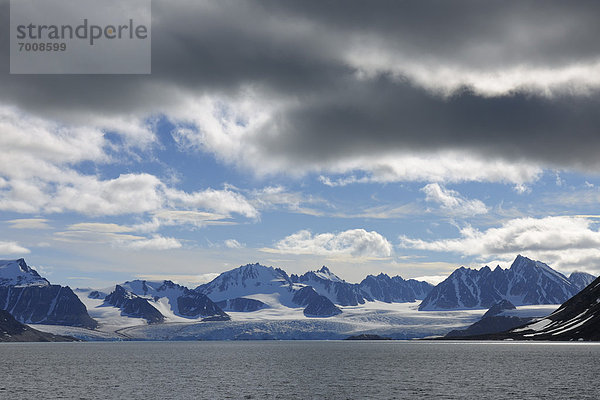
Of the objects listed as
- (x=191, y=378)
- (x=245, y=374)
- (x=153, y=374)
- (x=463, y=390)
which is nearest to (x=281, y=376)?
(x=245, y=374)

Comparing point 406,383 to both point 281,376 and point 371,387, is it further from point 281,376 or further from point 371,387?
point 281,376

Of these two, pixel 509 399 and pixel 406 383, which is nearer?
pixel 509 399

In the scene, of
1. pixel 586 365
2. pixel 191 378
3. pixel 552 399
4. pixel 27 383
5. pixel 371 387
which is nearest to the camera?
pixel 552 399

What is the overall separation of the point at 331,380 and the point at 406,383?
17607 millimetres

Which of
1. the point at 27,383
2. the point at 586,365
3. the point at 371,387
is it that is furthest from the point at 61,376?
the point at 586,365

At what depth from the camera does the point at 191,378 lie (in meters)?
135

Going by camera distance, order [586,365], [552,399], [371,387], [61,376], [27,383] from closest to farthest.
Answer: [552,399] < [371,387] < [27,383] < [61,376] < [586,365]

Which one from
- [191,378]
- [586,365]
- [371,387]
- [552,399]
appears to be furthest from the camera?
[586,365]

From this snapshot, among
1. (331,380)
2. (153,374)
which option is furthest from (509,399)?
(153,374)

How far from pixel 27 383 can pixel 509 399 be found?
9439 centimetres

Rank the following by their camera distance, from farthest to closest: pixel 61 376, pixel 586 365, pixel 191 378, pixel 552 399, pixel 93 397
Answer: pixel 586 365, pixel 61 376, pixel 191 378, pixel 93 397, pixel 552 399

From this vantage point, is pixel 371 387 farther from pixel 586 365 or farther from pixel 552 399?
pixel 586 365

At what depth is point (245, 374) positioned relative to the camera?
146250mm

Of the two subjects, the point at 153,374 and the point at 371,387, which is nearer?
the point at 371,387
